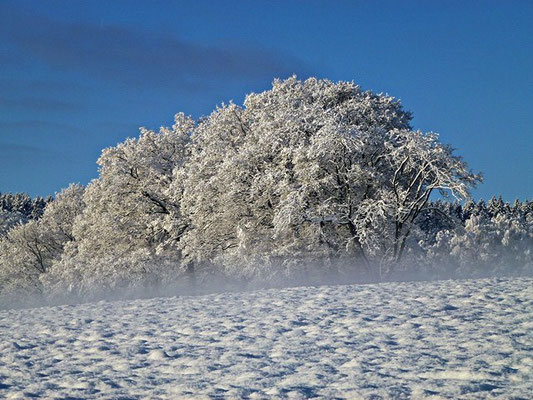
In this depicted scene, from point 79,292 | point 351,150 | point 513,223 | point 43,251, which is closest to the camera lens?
point 351,150

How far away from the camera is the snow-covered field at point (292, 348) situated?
760 cm

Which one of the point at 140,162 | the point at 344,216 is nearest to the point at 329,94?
the point at 344,216

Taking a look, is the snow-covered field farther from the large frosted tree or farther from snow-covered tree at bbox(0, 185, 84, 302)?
snow-covered tree at bbox(0, 185, 84, 302)

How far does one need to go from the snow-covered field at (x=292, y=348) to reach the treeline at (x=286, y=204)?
11155mm

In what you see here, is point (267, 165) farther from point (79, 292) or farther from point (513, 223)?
point (513, 223)

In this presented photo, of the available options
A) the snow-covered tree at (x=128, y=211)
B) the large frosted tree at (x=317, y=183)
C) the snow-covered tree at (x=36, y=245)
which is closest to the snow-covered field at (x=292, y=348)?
the large frosted tree at (x=317, y=183)

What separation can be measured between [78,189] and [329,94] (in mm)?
28522

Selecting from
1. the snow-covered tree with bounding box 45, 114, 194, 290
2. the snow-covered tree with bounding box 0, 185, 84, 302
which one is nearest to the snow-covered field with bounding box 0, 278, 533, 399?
the snow-covered tree with bounding box 45, 114, 194, 290

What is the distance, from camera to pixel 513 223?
3775cm

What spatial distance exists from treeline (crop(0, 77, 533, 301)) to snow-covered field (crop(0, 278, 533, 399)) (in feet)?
36.6

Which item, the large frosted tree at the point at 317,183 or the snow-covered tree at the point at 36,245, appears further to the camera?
the snow-covered tree at the point at 36,245

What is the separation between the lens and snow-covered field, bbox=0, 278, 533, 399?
24.9ft

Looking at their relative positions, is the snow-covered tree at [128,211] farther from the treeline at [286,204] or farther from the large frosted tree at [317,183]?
the large frosted tree at [317,183]

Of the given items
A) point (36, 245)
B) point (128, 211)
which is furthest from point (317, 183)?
point (36, 245)
